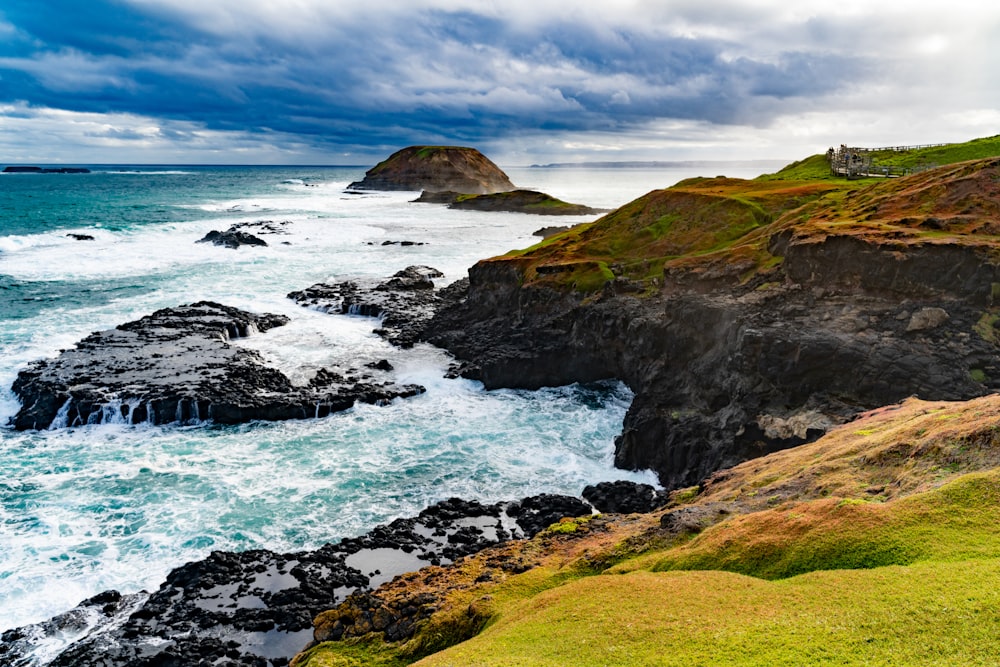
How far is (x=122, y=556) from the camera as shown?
1045 inches

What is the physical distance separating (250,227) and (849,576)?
12088 centimetres

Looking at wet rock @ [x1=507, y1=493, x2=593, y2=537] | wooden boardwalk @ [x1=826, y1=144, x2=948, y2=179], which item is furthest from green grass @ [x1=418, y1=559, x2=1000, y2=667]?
wooden boardwalk @ [x1=826, y1=144, x2=948, y2=179]

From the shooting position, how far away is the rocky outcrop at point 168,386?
3975 centimetres

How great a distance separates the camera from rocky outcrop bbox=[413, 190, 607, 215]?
498 feet

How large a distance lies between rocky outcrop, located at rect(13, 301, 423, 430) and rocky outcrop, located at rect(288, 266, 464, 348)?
39.7ft

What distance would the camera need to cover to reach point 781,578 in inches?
600

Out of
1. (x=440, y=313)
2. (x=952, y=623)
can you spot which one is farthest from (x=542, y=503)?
(x=440, y=313)

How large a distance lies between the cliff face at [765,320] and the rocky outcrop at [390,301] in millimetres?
3705

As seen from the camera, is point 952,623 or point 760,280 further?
point 760,280

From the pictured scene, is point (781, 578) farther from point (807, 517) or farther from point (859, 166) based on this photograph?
point (859, 166)

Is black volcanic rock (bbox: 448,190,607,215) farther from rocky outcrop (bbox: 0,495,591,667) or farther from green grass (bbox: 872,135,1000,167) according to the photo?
rocky outcrop (bbox: 0,495,591,667)

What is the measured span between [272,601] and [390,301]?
146 feet

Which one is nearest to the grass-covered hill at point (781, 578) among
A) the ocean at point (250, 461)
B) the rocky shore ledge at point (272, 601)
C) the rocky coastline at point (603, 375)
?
the rocky coastline at point (603, 375)

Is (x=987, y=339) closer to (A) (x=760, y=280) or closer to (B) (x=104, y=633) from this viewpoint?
(A) (x=760, y=280)
